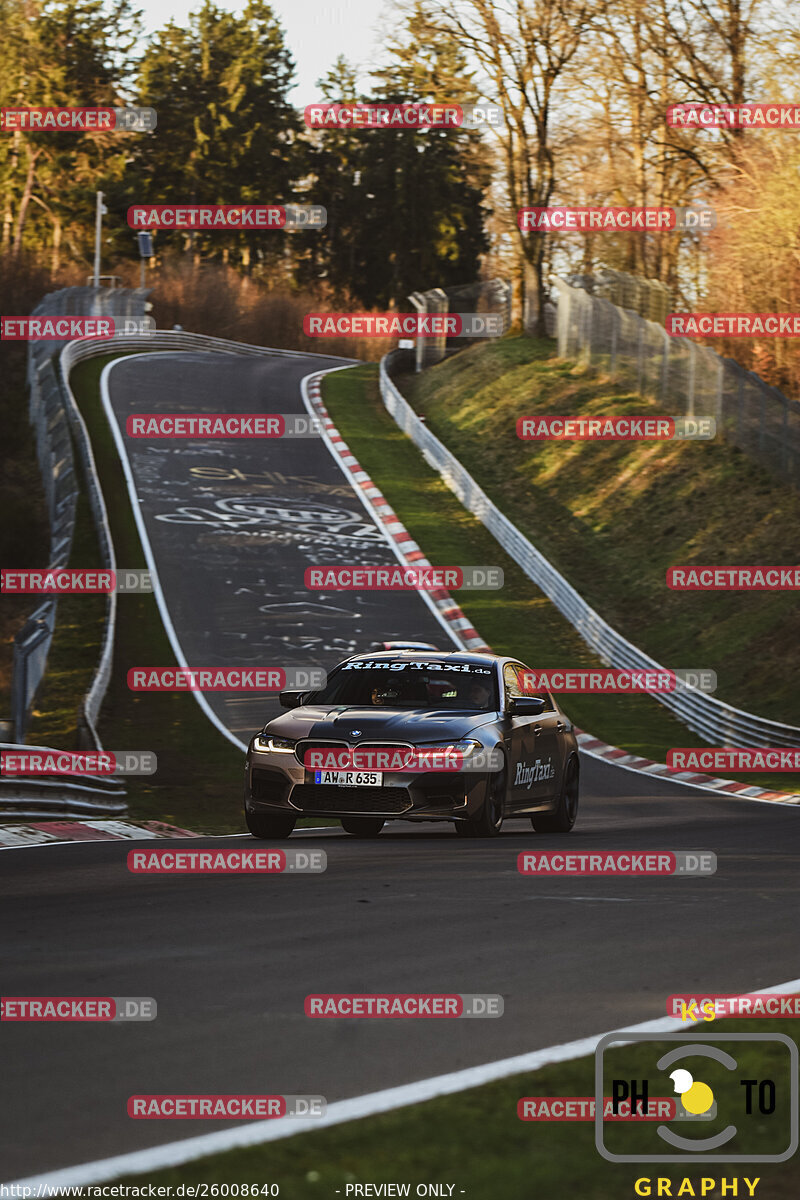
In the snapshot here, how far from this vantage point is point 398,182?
331 feet

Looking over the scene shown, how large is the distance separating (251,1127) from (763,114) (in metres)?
42.6

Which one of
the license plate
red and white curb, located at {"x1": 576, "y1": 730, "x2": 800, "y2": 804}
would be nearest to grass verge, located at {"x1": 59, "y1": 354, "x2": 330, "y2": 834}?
the license plate

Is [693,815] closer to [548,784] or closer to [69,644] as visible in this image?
[548,784]

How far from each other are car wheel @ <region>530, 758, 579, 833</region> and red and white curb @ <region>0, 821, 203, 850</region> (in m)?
3.08

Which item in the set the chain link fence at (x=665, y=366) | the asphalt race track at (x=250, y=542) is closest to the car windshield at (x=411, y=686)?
the asphalt race track at (x=250, y=542)

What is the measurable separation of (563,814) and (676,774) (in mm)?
7857

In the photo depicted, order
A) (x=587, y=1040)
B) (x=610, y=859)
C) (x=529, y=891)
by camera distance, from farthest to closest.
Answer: (x=610, y=859) → (x=529, y=891) → (x=587, y=1040)

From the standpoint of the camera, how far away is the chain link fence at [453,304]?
2405 inches

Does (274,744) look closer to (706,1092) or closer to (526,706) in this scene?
(526,706)

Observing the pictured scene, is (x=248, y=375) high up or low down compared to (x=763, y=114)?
down

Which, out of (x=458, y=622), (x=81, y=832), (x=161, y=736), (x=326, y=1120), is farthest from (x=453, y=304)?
(x=326, y=1120)

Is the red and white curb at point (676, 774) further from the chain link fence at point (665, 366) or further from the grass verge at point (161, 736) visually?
the chain link fence at point (665, 366)

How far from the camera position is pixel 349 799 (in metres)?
12.7

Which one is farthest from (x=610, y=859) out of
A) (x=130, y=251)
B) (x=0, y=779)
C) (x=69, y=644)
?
(x=130, y=251)
